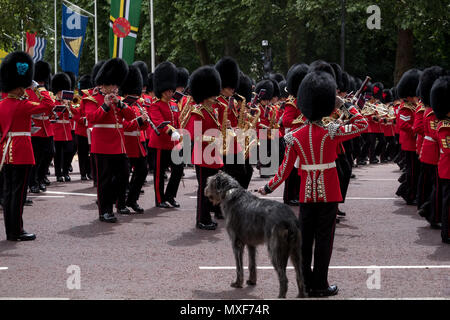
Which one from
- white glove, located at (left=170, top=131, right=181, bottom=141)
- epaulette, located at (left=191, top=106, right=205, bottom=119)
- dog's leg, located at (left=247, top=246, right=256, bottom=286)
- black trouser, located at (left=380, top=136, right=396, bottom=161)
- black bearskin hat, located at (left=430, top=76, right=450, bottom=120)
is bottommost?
black trouser, located at (left=380, top=136, right=396, bottom=161)

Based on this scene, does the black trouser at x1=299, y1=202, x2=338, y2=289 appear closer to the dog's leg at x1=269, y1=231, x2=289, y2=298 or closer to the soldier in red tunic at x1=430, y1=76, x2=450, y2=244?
the dog's leg at x1=269, y1=231, x2=289, y2=298

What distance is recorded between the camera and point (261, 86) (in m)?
15.3

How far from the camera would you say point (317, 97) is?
17.7 feet

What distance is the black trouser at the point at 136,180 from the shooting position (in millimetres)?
9484

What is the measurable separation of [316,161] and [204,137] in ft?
9.25

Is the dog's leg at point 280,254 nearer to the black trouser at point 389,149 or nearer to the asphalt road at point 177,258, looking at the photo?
the asphalt road at point 177,258

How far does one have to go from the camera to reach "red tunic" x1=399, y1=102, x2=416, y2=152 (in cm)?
975

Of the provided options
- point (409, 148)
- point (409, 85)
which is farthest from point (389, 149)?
point (409, 148)

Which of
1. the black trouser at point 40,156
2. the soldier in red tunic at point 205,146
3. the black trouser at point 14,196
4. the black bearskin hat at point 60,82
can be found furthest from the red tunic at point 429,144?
the black bearskin hat at point 60,82

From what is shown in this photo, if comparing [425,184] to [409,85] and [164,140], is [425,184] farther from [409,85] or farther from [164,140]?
[164,140]

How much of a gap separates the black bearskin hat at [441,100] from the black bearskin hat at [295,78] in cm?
243

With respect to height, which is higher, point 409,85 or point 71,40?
point 71,40

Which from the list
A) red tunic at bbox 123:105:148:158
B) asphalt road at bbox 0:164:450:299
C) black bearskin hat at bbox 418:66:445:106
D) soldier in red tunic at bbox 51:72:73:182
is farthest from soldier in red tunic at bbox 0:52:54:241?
soldier in red tunic at bbox 51:72:73:182

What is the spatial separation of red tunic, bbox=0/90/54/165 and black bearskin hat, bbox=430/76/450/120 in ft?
12.9
